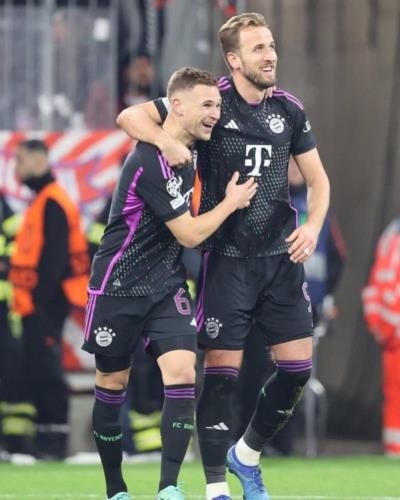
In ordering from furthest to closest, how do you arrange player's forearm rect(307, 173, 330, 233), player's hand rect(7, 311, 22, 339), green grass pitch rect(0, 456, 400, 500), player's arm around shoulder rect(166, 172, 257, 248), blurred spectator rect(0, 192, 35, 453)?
player's hand rect(7, 311, 22, 339)
blurred spectator rect(0, 192, 35, 453)
green grass pitch rect(0, 456, 400, 500)
player's forearm rect(307, 173, 330, 233)
player's arm around shoulder rect(166, 172, 257, 248)

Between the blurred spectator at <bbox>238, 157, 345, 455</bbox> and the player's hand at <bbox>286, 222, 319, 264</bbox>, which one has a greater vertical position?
the player's hand at <bbox>286, 222, 319, 264</bbox>

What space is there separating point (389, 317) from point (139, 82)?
2477 millimetres

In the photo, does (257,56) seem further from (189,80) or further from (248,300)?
(248,300)

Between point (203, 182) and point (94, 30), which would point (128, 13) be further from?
point (203, 182)

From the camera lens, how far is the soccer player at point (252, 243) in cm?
854

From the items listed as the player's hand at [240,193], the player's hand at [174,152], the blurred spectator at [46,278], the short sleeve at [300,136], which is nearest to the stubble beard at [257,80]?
the short sleeve at [300,136]

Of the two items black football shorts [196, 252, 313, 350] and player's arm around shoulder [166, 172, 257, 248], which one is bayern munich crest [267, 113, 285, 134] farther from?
black football shorts [196, 252, 313, 350]

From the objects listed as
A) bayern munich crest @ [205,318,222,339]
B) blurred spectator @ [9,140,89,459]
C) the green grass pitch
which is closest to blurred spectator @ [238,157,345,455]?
the green grass pitch

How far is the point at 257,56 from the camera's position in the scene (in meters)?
8.52

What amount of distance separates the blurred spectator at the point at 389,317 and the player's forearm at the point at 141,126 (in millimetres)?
5057

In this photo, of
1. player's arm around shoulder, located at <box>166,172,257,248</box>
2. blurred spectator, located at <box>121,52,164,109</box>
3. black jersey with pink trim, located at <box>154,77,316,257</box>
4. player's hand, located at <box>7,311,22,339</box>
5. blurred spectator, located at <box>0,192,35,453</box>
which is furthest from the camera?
blurred spectator, located at <box>121,52,164,109</box>

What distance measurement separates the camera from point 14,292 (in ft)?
41.7

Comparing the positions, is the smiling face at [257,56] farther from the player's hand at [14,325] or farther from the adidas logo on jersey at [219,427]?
the player's hand at [14,325]

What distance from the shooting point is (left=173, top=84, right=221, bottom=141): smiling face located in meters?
8.13
